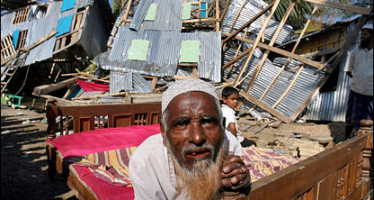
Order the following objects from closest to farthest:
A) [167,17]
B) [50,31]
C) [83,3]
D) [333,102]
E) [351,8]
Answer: [351,8] → [333,102] → [167,17] → [83,3] → [50,31]

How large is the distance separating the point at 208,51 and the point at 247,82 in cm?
201

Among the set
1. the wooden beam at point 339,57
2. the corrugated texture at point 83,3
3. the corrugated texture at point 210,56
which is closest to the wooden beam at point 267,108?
the wooden beam at point 339,57

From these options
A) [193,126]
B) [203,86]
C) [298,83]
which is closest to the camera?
[193,126]

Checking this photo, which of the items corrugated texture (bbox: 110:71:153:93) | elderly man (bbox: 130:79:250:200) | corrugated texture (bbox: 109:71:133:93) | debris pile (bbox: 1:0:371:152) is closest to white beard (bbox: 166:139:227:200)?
elderly man (bbox: 130:79:250:200)

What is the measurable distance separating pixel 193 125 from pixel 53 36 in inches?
575

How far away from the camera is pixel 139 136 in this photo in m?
4.28

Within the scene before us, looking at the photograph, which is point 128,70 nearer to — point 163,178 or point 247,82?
point 247,82

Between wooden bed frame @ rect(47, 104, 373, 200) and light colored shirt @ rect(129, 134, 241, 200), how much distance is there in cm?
55

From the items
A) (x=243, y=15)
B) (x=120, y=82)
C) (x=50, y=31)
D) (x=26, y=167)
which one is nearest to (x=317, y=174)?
(x=26, y=167)

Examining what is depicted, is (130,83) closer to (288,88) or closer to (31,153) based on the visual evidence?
(31,153)

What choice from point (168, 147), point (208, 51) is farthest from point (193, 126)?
point (208, 51)

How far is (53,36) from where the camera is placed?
45.3 ft

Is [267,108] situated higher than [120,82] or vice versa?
[120,82]

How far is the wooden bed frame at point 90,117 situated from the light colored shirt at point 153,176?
2.03 metres
